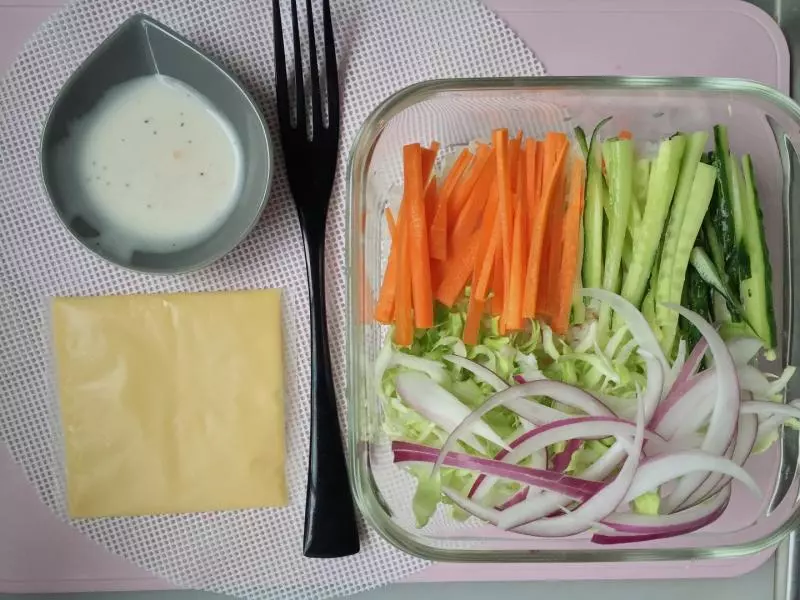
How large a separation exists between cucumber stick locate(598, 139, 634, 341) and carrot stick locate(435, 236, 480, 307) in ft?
0.46

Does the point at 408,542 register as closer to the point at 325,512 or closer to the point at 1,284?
the point at 325,512

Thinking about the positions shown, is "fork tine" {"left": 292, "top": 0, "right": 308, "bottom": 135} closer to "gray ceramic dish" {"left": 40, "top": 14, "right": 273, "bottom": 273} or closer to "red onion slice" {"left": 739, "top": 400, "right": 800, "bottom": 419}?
"gray ceramic dish" {"left": 40, "top": 14, "right": 273, "bottom": 273}

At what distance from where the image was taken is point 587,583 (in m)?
0.95

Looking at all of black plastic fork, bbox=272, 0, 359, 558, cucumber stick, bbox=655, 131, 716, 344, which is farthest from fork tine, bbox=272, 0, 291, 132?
cucumber stick, bbox=655, 131, 716, 344

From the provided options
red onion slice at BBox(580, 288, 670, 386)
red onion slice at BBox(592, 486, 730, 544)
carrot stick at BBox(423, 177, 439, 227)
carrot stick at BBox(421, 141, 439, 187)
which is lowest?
red onion slice at BBox(592, 486, 730, 544)

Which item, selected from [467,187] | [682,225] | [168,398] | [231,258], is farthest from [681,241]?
[168,398]

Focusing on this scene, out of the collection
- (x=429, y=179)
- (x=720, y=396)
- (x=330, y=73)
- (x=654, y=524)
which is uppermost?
(x=330, y=73)

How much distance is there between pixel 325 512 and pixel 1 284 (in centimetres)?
47

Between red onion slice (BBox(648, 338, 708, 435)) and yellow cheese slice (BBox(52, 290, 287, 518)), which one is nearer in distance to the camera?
red onion slice (BBox(648, 338, 708, 435))

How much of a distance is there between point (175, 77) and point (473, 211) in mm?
371

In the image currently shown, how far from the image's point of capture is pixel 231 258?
2.93 feet

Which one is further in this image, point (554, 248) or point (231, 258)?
point (231, 258)

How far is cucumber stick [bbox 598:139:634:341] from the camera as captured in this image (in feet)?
2.53

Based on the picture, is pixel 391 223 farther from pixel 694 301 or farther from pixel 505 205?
pixel 694 301
